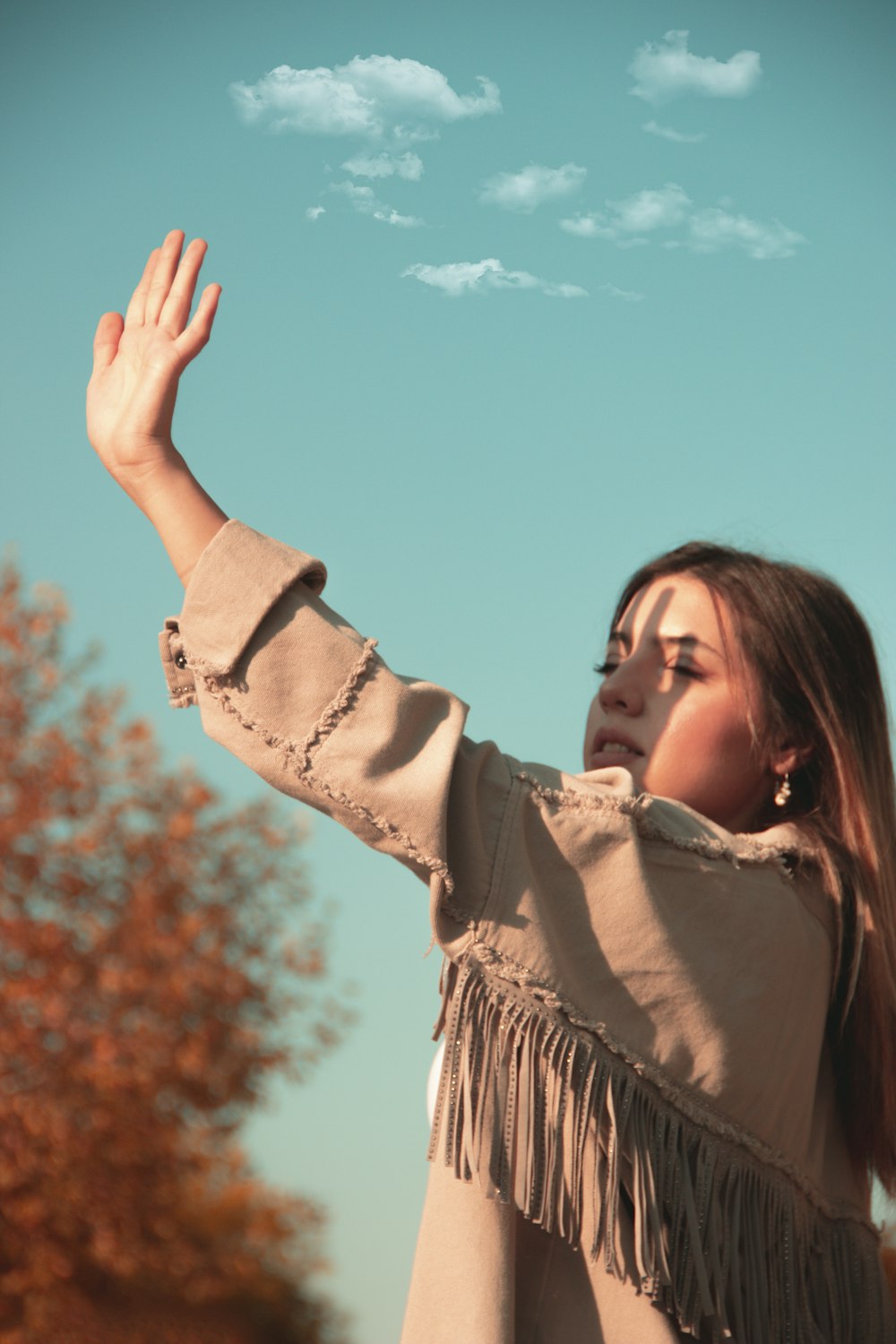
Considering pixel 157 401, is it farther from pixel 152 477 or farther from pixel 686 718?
pixel 686 718

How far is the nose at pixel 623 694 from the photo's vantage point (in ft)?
3.65

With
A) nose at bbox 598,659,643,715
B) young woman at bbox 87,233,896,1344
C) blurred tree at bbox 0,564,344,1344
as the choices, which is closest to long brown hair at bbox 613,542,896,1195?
young woman at bbox 87,233,896,1344

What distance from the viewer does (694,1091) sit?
912mm

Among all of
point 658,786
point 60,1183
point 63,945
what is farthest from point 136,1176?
point 658,786

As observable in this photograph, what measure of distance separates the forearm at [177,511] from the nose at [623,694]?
1.38 feet

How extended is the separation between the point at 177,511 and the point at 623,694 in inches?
18.0

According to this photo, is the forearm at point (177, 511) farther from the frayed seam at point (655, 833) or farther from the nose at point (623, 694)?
the nose at point (623, 694)

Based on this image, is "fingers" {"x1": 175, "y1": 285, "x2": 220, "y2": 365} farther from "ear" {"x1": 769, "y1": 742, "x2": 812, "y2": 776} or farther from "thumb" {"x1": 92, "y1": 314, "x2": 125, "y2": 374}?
"ear" {"x1": 769, "y1": 742, "x2": 812, "y2": 776}

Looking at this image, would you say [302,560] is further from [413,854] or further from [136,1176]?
[136,1176]

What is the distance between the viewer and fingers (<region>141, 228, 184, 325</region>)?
92 cm

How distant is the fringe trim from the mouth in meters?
0.31

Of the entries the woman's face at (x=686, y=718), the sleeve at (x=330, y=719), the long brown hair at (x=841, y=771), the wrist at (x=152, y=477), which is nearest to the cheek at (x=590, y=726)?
the woman's face at (x=686, y=718)

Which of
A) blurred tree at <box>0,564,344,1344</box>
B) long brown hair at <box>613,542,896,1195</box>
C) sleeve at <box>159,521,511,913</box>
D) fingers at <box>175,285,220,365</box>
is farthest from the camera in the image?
blurred tree at <box>0,564,344,1344</box>

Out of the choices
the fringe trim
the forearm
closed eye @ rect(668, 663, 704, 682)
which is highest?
closed eye @ rect(668, 663, 704, 682)
